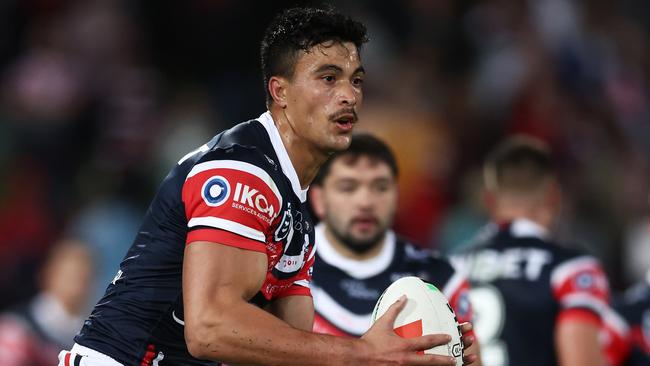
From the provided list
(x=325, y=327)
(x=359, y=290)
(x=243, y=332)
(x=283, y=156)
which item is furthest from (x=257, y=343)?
(x=359, y=290)

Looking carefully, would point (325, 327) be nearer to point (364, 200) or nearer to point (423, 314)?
point (364, 200)

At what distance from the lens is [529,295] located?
6.33 meters

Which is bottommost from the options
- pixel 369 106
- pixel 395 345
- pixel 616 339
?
pixel 395 345

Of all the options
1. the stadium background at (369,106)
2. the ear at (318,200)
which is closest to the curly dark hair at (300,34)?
the ear at (318,200)

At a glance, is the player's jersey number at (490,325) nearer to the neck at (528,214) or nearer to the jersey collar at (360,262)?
the neck at (528,214)

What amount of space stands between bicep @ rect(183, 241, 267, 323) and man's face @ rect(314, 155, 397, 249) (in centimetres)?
229

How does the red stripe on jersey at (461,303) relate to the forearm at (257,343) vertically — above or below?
above

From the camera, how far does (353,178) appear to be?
605 cm

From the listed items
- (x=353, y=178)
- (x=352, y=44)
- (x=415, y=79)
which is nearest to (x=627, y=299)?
(x=353, y=178)

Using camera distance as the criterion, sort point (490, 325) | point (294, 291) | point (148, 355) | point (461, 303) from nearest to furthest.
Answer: point (148, 355) < point (294, 291) < point (461, 303) < point (490, 325)

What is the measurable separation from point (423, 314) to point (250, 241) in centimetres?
69

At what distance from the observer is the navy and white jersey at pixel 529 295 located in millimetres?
6223

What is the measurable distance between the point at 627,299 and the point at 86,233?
5.38m

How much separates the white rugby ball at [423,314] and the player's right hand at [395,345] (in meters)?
0.10
